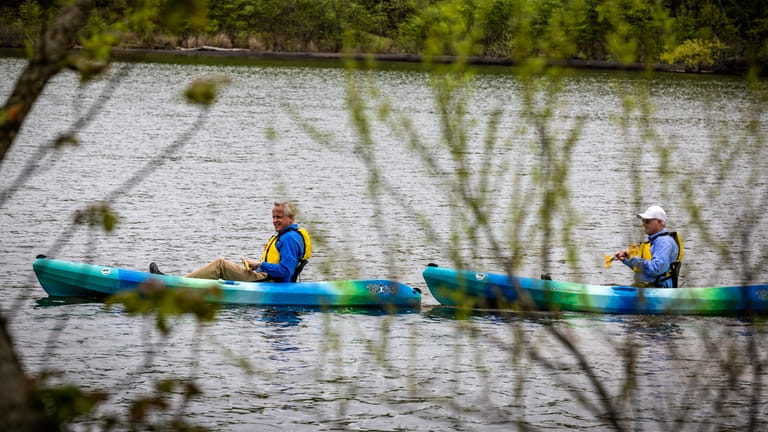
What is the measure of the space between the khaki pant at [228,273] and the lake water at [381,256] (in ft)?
1.46

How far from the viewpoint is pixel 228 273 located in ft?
41.3

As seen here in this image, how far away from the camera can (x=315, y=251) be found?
16.7 m

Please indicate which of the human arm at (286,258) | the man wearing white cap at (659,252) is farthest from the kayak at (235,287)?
the man wearing white cap at (659,252)

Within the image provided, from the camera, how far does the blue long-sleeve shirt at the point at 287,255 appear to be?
12.0 meters

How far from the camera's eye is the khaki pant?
41.3ft

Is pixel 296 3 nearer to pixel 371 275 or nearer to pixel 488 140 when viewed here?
pixel 371 275

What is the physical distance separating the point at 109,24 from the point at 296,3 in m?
83.8

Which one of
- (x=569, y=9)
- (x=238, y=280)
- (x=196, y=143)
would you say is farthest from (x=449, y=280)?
(x=196, y=143)

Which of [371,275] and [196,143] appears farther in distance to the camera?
[196,143]

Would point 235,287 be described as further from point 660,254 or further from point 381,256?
point 381,256

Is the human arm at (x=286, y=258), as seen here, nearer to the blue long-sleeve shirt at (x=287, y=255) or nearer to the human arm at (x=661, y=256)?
the blue long-sleeve shirt at (x=287, y=255)

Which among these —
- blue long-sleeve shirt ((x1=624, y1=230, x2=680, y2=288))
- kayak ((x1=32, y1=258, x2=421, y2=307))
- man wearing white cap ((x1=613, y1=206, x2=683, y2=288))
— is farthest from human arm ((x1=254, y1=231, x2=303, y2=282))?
blue long-sleeve shirt ((x1=624, y1=230, x2=680, y2=288))

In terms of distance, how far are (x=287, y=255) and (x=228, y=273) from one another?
770 millimetres

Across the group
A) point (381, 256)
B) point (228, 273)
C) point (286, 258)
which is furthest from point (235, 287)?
point (381, 256)
